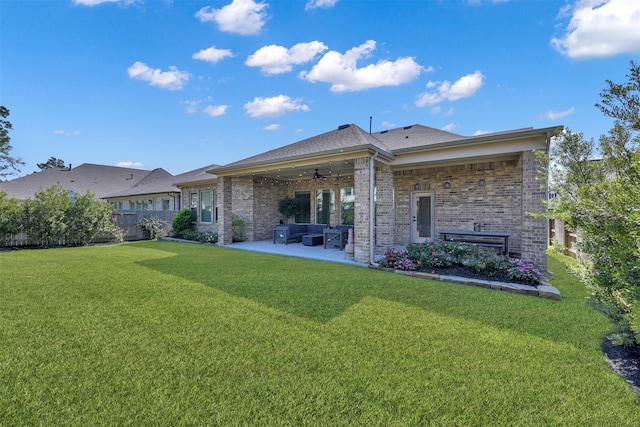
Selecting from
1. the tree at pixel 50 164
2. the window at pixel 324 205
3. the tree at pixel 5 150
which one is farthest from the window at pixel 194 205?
the tree at pixel 50 164

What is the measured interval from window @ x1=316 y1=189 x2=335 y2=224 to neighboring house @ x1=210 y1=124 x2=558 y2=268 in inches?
1.8

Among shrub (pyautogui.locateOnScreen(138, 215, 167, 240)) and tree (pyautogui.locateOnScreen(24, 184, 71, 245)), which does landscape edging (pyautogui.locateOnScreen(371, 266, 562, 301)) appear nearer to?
shrub (pyautogui.locateOnScreen(138, 215, 167, 240))

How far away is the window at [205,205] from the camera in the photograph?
1495 centimetres

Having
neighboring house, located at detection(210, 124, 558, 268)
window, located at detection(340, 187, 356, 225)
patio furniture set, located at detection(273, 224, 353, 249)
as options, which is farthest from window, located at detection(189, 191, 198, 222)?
window, located at detection(340, 187, 356, 225)

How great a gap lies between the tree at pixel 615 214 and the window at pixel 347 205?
8767 mm

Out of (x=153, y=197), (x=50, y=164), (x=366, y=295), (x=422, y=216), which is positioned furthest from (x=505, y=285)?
(x=50, y=164)

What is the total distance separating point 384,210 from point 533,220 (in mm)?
3776

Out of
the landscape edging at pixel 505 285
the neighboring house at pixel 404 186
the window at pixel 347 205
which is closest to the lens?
the landscape edging at pixel 505 285

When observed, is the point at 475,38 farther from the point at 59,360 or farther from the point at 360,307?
the point at 59,360

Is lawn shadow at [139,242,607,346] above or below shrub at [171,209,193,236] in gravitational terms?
below

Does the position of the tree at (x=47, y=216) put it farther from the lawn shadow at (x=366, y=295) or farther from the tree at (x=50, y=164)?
the tree at (x=50, y=164)

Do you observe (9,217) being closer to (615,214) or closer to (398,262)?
(398,262)

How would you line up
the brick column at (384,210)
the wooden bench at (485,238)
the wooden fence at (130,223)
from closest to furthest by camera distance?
the wooden bench at (485,238), the brick column at (384,210), the wooden fence at (130,223)

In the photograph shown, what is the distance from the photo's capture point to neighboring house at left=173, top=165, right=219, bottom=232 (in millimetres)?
14641
